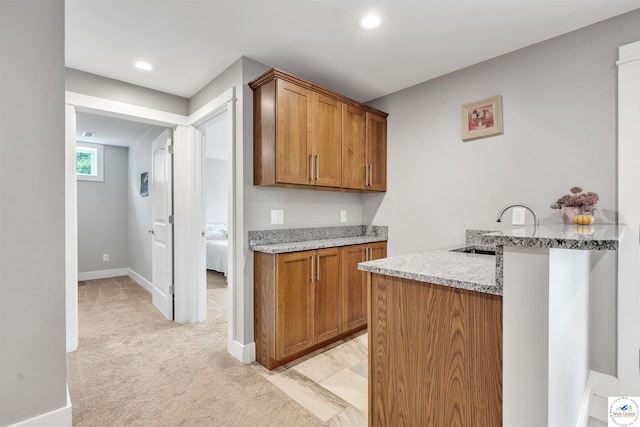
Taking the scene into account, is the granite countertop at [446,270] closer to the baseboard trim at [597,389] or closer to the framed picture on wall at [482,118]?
the baseboard trim at [597,389]

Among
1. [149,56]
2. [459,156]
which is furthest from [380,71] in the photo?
[149,56]

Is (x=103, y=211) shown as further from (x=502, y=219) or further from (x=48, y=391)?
(x=502, y=219)

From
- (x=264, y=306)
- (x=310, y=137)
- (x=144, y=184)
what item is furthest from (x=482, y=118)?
(x=144, y=184)

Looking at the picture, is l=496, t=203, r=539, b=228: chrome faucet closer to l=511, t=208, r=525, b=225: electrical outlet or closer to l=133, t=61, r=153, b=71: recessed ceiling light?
l=511, t=208, r=525, b=225: electrical outlet

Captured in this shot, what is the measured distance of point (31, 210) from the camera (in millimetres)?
1505

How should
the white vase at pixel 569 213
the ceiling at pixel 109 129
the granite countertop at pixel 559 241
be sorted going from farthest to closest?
the ceiling at pixel 109 129 → the white vase at pixel 569 213 → the granite countertop at pixel 559 241

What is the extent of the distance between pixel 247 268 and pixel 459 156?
209cm

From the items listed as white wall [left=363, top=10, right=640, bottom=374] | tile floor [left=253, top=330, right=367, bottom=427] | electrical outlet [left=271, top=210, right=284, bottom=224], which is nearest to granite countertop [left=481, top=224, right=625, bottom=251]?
tile floor [left=253, top=330, right=367, bottom=427]

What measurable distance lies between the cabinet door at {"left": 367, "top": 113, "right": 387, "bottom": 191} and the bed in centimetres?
322

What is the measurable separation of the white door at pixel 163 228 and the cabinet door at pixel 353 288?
1.91 meters

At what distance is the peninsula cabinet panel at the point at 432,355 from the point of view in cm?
115

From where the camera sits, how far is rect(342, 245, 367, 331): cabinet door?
9.09 feet

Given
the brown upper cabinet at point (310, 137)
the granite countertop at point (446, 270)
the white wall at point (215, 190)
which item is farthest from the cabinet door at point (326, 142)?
the white wall at point (215, 190)

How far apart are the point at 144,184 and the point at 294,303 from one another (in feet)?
11.9
